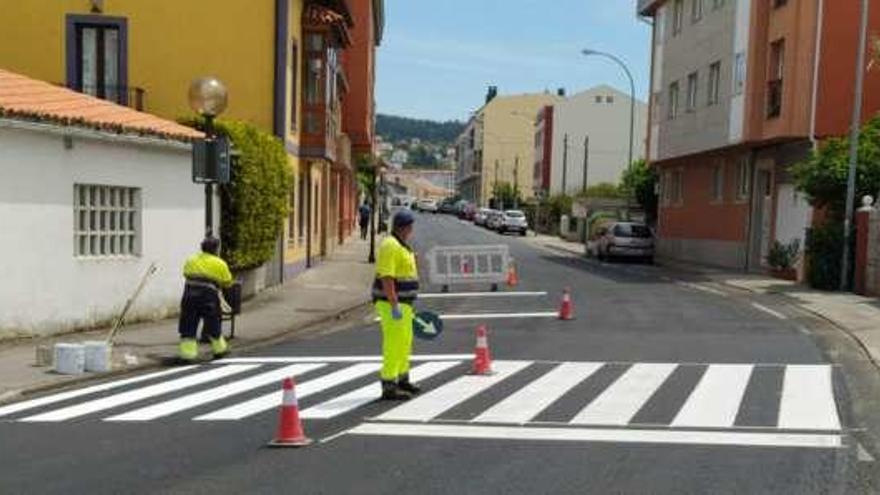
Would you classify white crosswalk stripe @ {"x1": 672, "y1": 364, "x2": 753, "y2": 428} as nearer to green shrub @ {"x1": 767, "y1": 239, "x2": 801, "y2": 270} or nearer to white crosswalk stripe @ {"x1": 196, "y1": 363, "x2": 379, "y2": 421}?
white crosswalk stripe @ {"x1": 196, "y1": 363, "x2": 379, "y2": 421}

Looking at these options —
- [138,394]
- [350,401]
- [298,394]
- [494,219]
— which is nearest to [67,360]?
[138,394]

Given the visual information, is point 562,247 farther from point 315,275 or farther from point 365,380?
point 365,380

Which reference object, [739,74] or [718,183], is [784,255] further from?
[718,183]

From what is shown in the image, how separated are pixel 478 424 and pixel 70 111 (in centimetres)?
1037

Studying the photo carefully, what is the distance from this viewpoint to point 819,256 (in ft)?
83.7

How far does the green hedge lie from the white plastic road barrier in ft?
17.8

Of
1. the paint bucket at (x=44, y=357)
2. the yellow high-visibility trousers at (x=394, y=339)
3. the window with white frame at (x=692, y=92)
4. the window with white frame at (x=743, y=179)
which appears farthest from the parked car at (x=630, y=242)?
the yellow high-visibility trousers at (x=394, y=339)

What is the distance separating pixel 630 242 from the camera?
4122 cm

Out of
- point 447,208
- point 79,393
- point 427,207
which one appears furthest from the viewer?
point 427,207

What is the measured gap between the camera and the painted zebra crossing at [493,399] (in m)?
9.52

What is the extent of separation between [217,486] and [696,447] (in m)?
3.63

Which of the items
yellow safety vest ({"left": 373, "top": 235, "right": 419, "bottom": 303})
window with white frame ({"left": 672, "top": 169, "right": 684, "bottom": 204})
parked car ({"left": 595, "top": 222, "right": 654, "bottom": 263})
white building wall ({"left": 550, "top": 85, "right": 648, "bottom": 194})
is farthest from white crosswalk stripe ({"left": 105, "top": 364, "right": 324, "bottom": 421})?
white building wall ({"left": 550, "top": 85, "right": 648, "bottom": 194})

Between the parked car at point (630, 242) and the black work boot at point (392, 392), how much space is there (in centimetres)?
3111

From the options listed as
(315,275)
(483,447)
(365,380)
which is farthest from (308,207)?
(483,447)
